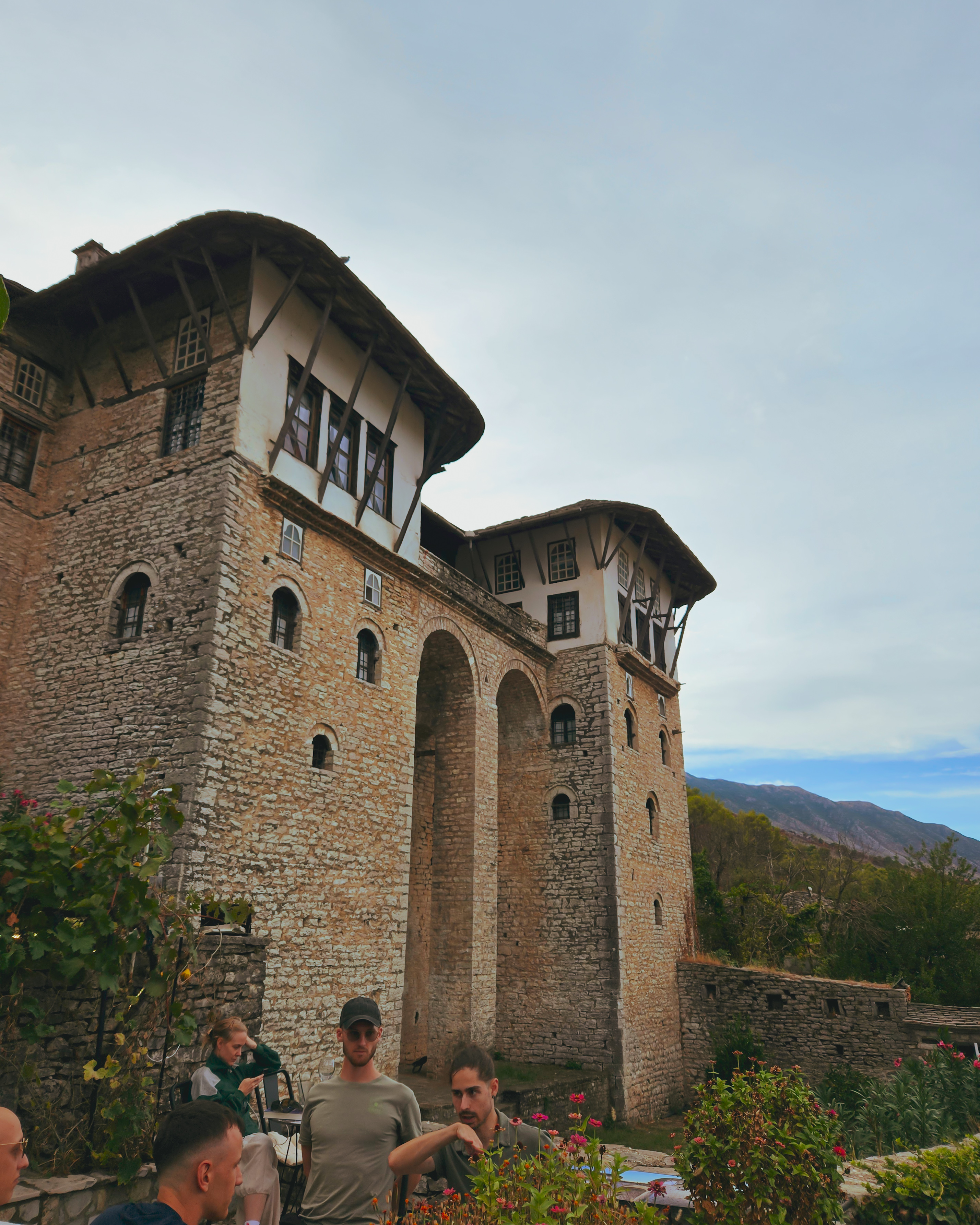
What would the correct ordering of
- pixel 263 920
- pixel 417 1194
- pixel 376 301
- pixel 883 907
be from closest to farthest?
pixel 417 1194
pixel 263 920
pixel 376 301
pixel 883 907

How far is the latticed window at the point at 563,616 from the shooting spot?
18.9m

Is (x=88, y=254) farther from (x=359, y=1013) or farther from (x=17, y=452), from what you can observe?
(x=359, y=1013)

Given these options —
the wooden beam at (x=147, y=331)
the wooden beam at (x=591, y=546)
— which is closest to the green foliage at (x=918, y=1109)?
the wooden beam at (x=591, y=546)

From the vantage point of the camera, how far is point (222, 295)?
10.2 m

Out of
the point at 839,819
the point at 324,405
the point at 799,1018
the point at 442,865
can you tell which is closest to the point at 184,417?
the point at 324,405

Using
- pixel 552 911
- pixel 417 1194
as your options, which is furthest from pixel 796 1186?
pixel 552 911

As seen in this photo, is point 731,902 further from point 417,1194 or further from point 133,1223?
point 133,1223

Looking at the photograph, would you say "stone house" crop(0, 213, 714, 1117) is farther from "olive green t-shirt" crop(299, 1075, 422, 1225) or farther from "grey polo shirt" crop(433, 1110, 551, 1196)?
"grey polo shirt" crop(433, 1110, 551, 1196)

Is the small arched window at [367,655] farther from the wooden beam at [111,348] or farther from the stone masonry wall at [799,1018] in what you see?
the stone masonry wall at [799,1018]

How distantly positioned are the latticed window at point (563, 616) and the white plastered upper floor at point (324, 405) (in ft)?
18.2

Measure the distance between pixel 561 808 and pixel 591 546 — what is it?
621 cm

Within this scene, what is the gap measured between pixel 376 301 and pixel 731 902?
1870 cm

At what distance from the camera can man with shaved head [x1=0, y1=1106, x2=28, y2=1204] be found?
2.43 meters

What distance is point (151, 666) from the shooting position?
9.71 m
